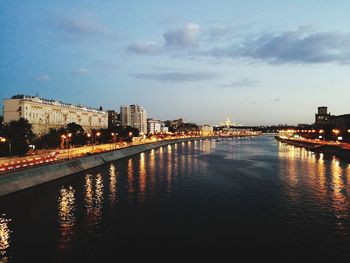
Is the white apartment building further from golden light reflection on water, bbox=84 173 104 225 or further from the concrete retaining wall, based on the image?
golden light reflection on water, bbox=84 173 104 225

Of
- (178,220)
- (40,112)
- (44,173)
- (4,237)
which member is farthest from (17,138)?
(178,220)

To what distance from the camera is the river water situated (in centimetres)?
2253

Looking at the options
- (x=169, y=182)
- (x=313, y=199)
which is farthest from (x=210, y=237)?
(x=169, y=182)

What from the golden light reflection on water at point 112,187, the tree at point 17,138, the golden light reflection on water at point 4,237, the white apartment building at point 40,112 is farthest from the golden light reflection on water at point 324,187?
the white apartment building at point 40,112

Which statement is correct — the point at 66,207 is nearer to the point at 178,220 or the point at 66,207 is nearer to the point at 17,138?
the point at 178,220

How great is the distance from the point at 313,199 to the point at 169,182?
2056cm

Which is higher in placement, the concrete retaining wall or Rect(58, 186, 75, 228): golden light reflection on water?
the concrete retaining wall

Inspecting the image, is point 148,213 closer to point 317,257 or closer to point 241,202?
point 241,202

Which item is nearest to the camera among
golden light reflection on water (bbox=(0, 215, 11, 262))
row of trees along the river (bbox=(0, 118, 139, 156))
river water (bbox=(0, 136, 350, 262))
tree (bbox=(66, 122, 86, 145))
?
golden light reflection on water (bbox=(0, 215, 11, 262))

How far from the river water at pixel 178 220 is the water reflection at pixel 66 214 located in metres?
0.07

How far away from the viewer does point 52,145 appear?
348 feet

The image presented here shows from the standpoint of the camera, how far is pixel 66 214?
31.8 m

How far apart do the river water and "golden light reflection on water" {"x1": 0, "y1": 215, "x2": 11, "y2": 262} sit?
6cm

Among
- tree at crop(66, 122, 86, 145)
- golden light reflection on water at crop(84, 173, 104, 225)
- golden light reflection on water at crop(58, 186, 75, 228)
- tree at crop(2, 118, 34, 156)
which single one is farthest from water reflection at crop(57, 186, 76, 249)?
tree at crop(66, 122, 86, 145)
